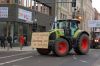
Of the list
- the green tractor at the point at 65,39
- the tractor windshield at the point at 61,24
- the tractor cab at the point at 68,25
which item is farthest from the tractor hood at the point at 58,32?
Result: the tractor windshield at the point at 61,24

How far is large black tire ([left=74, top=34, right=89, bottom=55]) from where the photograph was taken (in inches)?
→ 1171

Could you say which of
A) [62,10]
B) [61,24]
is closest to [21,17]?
[61,24]

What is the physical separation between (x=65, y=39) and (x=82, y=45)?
98.6 inches

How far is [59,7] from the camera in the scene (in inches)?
2781

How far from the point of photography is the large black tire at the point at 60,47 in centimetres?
2738

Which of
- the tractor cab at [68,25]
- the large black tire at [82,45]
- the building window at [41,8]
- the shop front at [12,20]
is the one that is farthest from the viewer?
the building window at [41,8]

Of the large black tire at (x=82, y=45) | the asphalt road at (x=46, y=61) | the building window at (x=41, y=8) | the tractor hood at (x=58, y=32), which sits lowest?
the asphalt road at (x=46, y=61)

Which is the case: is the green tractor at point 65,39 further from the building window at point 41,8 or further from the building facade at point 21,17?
the building window at point 41,8

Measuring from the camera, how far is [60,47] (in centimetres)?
2781

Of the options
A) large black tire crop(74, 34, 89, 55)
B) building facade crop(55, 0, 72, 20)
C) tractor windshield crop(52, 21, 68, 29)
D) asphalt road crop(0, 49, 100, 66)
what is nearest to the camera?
asphalt road crop(0, 49, 100, 66)

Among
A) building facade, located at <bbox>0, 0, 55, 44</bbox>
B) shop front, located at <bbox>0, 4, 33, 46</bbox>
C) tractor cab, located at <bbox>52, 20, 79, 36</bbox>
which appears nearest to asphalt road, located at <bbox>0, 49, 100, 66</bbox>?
tractor cab, located at <bbox>52, 20, 79, 36</bbox>

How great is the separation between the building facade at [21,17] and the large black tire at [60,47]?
17356mm

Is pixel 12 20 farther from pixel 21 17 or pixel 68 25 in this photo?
pixel 68 25

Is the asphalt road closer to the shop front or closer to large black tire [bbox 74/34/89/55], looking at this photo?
large black tire [bbox 74/34/89/55]
